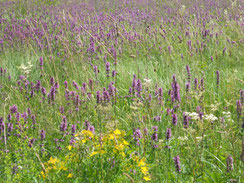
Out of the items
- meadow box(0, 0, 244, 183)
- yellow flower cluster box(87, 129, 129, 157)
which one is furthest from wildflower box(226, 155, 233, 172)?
yellow flower cluster box(87, 129, 129, 157)

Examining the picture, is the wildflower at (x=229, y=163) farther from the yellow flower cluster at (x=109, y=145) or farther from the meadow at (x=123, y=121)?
the yellow flower cluster at (x=109, y=145)

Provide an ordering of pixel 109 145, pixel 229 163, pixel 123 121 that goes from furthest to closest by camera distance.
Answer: pixel 123 121 → pixel 229 163 → pixel 109 145

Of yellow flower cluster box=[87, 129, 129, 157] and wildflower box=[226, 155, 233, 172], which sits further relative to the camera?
wildflower box=[226, 155, 233, 172]

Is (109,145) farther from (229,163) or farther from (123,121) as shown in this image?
(123,121)

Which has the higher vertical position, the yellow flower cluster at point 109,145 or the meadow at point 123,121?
the yellow flower cluster at point 109,145

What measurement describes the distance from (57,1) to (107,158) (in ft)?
39.8

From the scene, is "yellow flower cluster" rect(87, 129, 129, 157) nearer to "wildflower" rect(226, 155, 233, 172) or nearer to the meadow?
the meadow

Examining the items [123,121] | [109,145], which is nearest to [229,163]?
[109,145]

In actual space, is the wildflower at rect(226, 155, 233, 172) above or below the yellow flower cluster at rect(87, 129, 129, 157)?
below

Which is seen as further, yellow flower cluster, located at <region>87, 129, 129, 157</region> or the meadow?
the meadow

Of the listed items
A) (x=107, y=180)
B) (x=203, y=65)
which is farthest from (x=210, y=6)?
(x=107, y=180)

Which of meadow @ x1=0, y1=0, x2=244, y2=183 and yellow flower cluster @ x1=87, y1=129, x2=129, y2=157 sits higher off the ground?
yellow flower cluster @ x1=87, y1=129, x2=129, y2=157

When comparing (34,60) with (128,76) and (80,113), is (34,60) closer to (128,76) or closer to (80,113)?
(128,76)

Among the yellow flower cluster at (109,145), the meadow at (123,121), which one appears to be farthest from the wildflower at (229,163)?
the yellow flower cluster at (109,145)
